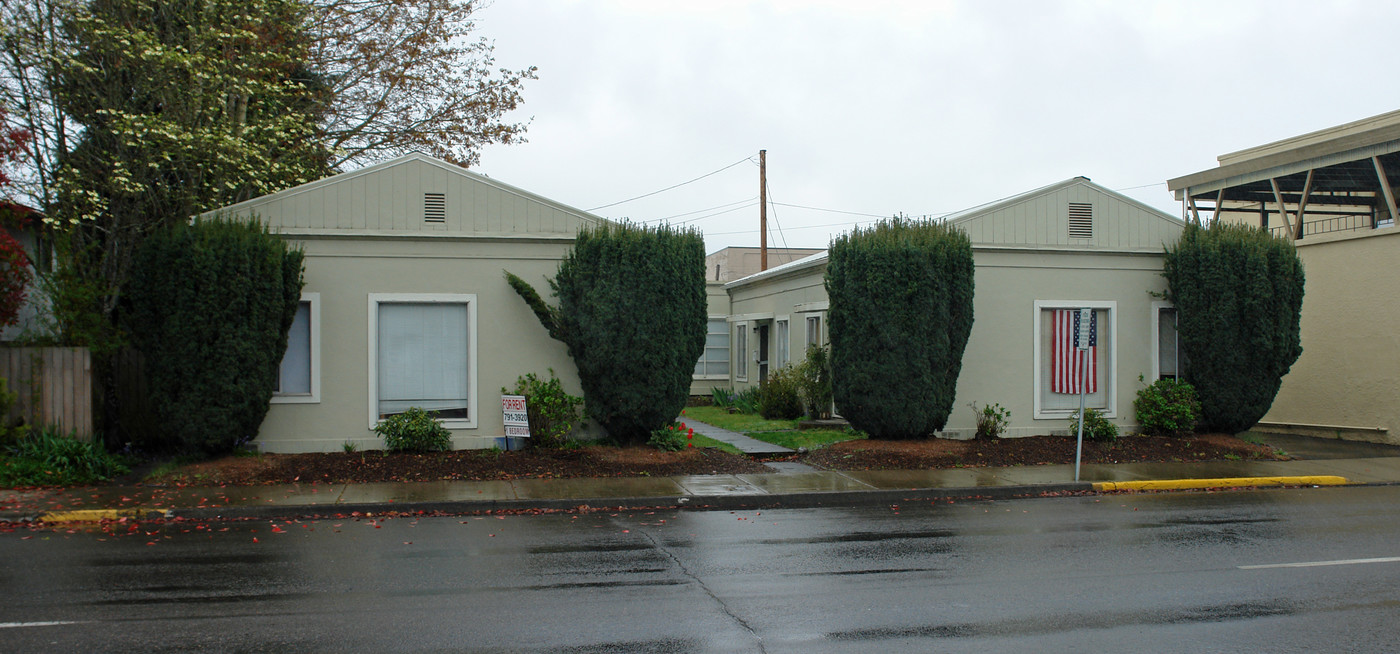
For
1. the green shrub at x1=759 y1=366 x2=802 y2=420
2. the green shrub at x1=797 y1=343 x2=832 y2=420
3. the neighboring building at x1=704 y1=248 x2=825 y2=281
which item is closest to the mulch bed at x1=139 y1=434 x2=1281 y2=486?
the green shrub at x1=797 y1=343 x2=832 y2=420

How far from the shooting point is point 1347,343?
1809cm

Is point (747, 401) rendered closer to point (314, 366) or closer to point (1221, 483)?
A: point (314, 366)

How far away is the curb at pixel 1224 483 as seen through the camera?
1303cm

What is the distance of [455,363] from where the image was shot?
14570 millimetres

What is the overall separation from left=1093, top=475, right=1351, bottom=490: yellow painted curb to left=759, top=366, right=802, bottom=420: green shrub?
7582mm

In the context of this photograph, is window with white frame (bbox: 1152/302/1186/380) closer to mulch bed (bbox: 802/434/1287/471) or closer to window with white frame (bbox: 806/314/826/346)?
mulch bed (bbox: 802/434/1287/471)

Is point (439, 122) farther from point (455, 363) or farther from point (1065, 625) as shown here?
point (1065, 625)

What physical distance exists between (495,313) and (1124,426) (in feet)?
35.4

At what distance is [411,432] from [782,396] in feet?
28.5

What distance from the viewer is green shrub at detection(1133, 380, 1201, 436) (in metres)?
16.5

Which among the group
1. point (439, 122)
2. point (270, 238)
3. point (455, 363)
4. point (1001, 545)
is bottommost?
point (1001, 545)

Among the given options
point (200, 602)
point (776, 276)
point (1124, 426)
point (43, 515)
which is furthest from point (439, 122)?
point (200, 602)

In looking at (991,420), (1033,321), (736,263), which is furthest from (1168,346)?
(736,263)

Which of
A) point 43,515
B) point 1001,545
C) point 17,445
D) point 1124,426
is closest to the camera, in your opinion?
point 1001,545
